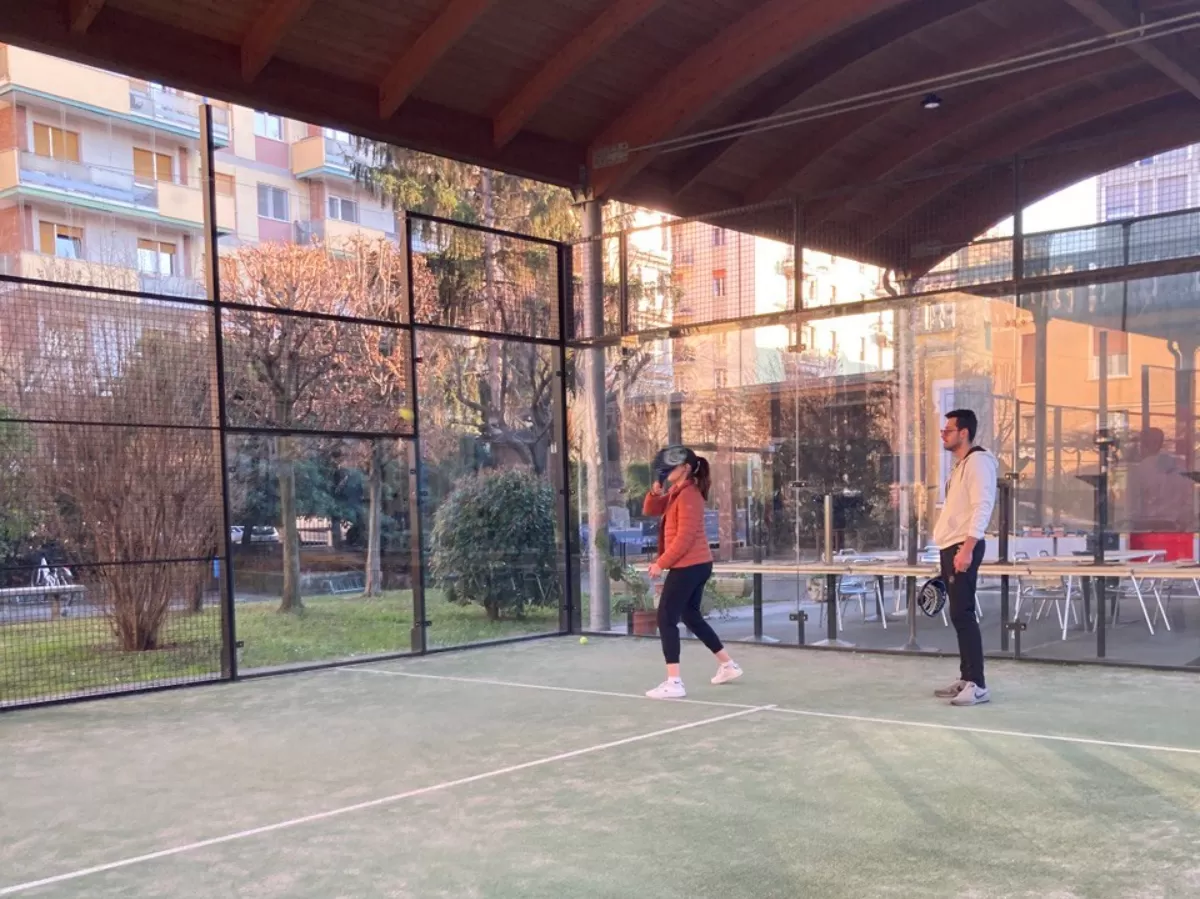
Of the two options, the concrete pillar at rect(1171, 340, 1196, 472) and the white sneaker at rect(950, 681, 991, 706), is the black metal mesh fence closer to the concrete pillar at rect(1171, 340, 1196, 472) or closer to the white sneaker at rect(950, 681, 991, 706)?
the white sneaker at rect(950, 681, 991, 706)

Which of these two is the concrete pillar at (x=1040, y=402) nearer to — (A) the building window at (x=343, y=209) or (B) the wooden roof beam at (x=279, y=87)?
(B) the wooden roof beam at (x=279, y=87)

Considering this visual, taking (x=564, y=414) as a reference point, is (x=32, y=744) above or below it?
below

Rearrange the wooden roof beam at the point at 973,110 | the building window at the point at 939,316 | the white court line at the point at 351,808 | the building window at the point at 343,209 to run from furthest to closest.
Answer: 1. the building window at the point at 343,209
2. the wooden roof beam at the point at 973,110
3. the building window at the point at 939,316
4. the white court line at the point at 351,808

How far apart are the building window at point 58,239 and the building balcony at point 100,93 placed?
2885 millimetres

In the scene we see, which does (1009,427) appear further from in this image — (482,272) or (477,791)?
(482,272)

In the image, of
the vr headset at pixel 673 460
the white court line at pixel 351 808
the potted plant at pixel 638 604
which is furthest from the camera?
the potted plant at pixel 638 604

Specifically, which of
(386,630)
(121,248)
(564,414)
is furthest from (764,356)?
(121,248)

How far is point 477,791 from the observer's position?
4.73m

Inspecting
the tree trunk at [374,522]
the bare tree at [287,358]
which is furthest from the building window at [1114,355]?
the tree trunk at [374,522]

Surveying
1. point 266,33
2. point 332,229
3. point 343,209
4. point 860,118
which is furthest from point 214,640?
point 343,209

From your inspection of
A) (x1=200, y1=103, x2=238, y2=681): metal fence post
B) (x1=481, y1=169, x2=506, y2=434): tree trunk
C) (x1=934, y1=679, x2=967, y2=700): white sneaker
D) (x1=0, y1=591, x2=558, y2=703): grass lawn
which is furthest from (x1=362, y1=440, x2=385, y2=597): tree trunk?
(x1=934, y1=679, x2=967, y2=700): white sneaker

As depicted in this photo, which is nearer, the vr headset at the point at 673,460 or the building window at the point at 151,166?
the vr headset at the point at 673,460

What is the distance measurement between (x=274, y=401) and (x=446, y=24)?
688 centimetres

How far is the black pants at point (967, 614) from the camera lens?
20.9ft
